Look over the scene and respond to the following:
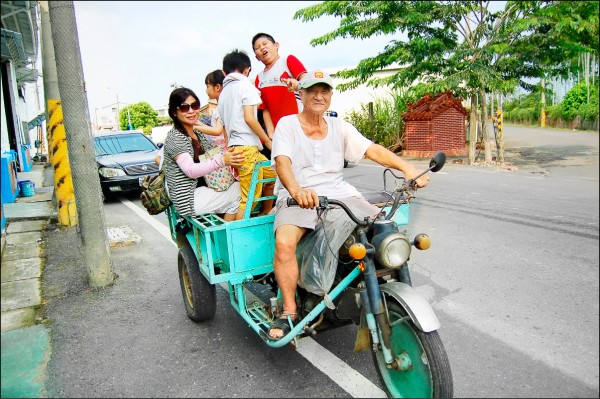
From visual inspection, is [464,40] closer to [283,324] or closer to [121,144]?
[121,144]

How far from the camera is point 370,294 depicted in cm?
227

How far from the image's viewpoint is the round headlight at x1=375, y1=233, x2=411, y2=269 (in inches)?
88.0

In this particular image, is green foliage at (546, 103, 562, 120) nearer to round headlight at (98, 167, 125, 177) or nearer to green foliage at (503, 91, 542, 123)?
green foliage at (503, 91, 542, 123)

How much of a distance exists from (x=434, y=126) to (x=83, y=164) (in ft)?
42.1

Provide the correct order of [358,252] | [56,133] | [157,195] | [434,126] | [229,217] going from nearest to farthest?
[358,252] → [229,217] → [157,195] → [56,133] → [434,126]

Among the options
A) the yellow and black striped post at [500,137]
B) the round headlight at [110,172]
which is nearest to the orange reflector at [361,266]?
the round headlight at [110,172]

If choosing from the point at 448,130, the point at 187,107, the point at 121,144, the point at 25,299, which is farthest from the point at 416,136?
the point at 25,299

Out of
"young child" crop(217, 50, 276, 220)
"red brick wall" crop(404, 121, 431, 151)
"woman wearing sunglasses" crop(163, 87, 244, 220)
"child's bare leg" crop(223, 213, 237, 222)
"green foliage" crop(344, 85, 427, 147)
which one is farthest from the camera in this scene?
"green foliage" crop(344, 85, 427, 147)

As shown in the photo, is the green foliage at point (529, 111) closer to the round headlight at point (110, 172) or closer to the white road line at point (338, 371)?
the white road line at point (338, 371)

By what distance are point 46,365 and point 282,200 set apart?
187cm

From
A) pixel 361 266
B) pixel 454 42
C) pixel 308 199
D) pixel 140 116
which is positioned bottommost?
pixel 361 266

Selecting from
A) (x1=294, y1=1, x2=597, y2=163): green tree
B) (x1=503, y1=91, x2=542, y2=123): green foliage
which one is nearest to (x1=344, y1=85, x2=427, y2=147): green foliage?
(x1=294, y1=1, x2=597, y2=163): green tree

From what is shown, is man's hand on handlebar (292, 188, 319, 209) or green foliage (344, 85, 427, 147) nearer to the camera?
man's hand on handlebar (292, 188, 319, 209)

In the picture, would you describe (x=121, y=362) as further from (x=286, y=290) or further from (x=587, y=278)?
(x=587, y=278)
